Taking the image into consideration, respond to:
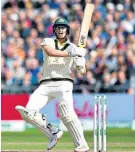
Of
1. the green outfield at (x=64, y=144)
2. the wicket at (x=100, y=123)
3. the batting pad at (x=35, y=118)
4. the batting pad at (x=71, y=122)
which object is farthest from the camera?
the green outfield at (x=64, y=144)

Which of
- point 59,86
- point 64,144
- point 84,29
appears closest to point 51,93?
point 59,86

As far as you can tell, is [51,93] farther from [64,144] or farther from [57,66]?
[64,144]

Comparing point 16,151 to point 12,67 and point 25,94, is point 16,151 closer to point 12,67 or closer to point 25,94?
point 25,94

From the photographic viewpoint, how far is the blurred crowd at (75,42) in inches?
774

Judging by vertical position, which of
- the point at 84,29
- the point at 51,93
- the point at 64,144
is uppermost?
the point at 84,29

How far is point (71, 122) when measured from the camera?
10.9 metres

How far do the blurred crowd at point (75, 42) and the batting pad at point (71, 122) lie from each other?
8.44 m

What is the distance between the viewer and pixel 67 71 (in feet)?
35.8

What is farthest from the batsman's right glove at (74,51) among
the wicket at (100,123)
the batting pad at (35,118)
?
the batting pad at (35,118)

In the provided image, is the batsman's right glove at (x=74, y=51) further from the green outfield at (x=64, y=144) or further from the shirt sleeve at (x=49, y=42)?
the green outfield at (x=64, y=144)

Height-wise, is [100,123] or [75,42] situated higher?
[75,42]

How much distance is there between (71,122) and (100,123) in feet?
1.62

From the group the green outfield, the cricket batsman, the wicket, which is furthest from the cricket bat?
the green outfield

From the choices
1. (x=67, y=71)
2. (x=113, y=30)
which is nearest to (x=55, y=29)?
(x=67, y=71)
